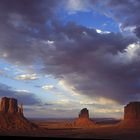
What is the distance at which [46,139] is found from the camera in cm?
1877

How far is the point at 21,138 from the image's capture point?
1855cm

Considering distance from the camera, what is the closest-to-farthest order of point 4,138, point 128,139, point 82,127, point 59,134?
point 4,138
point 128,139
point 59,134
point 82,127

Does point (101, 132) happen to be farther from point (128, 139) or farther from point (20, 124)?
point (20, 124)

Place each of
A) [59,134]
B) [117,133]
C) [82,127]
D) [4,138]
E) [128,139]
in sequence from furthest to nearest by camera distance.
→ 1. [82,127]
2. [59,134]
3. [117,133]
4. [128,139]
5. [4,138]

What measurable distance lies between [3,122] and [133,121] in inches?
2509

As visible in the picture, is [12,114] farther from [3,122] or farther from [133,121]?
[133,121]

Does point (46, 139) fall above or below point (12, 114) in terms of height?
below

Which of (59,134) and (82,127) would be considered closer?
(59,134)

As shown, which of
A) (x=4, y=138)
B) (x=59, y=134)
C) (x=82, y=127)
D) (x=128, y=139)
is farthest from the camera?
(x=82, y=127)

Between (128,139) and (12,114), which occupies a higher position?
(12,114)

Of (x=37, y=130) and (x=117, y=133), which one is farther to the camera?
(x=37, y=130)

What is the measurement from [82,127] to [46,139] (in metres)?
181

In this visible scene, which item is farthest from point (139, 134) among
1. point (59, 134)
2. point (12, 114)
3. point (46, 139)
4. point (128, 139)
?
point (46, 139)

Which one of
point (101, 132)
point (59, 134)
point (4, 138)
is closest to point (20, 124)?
point (59, 134)
